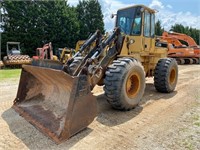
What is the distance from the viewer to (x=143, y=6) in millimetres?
6309

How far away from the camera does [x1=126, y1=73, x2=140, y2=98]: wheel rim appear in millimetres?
4929

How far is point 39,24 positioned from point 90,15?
8737mm

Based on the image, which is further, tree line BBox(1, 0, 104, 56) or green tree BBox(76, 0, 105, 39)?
green tree BBox(76, 0, 105, 39)

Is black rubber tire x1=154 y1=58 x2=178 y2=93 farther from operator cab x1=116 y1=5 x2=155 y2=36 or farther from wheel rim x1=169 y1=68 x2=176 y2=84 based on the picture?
operator cab x1=116 y1=5 x2=155 y2=36

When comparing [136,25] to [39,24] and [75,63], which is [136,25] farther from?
[39,24]

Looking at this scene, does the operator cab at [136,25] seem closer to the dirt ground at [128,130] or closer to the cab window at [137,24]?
the cab window at [137,24]

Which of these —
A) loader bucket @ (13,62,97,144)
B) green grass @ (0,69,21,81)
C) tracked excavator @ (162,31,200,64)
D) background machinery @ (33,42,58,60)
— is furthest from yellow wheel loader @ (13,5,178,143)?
tracked excavator @ (162,31,200,64)

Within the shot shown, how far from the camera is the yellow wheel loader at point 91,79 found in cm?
372

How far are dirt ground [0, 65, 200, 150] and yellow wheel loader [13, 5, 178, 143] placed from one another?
17 centimetres

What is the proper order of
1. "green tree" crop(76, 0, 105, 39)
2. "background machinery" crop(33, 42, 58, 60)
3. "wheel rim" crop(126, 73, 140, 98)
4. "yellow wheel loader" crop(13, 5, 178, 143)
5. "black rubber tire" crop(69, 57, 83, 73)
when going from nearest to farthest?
"yellow wheel loader" crop(13, 5, 178, 143) < "wheel rim" crop(126, 73, 140, 98) < "black rubber tire" crop(69, 57, 83, 73) < "background machinery" crop(33, 42, 58, 60) < "green tree" crop(76, 0, 105, 39)

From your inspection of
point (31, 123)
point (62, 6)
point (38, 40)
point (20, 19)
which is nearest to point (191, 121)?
point (31, 123)

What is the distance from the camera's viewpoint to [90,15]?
1289 inches

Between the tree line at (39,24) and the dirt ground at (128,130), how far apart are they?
65.9 feet

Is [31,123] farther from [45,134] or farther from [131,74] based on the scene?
[131,74]
